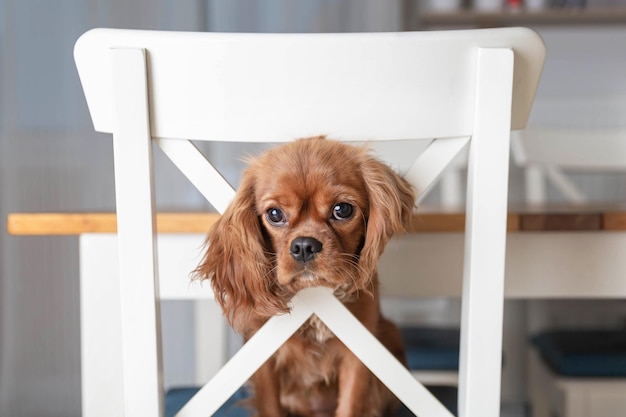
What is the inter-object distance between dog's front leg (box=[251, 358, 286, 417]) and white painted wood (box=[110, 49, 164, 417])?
Result: 8.6 inches

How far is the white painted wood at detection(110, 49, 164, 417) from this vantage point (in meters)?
0.82

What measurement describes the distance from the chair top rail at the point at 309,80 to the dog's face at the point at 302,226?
0.12 m

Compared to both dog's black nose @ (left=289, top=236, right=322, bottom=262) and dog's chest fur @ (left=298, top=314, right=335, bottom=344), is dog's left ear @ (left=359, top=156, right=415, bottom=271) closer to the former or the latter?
dog's black nose @ (left=289, top=236, right=322, bottom=262)

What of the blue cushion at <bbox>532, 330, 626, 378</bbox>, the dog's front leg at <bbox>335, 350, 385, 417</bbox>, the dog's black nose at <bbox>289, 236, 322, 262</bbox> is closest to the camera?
the dog's black nose at <bbox>289, 236, 322, 262</bbox>

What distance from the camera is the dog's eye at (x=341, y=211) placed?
0.95m

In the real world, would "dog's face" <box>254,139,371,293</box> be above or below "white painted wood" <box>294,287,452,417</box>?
above

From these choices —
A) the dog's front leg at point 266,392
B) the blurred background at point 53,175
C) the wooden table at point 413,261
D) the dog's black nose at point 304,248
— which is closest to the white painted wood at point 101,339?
the wooden table at point 413,261

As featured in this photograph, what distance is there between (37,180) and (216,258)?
138cm

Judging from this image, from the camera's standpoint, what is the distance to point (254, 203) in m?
0.97

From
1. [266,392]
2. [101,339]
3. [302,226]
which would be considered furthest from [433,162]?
[101,339]


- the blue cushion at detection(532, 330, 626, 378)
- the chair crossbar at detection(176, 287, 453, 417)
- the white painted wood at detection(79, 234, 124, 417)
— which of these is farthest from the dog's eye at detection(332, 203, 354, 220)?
the blue cushion at detection(532, 330, 626, 378)

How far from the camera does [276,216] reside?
37.8 inches

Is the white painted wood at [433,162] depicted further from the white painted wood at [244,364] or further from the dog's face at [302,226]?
the white painted wood at [244,364]

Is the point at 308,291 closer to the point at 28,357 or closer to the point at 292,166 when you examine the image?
the point at 292,166
